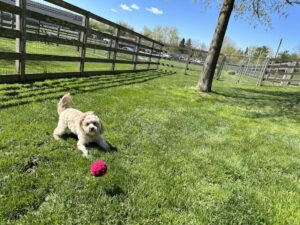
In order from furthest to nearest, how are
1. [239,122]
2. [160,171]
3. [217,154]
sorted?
[239,122] < [217,154] < [160,171]

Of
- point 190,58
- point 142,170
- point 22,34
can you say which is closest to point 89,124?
point 142,170

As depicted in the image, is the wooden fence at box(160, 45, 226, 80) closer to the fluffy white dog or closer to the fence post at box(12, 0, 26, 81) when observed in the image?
the fence post at box(12, 0, 26, 81)

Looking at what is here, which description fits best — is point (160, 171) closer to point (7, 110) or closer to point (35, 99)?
point (7, 110)

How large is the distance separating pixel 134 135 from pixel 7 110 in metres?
2.31

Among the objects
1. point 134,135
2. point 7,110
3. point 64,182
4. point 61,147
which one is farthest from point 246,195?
point 7,110

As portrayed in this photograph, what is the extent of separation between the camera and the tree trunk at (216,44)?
295 inches

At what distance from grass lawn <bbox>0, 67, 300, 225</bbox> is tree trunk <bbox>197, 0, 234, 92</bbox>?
13.0 ft

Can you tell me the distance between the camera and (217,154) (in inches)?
127

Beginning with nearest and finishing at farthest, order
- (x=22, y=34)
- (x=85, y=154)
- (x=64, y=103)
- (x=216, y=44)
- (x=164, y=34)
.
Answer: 1. (x=85, y=154)
2. (x=64, y=103)
3. (x=22, y=34)
4. (x=216, y=44)
5. (x=164, y=34)

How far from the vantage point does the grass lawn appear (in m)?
1.83

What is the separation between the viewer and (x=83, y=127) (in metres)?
2.62

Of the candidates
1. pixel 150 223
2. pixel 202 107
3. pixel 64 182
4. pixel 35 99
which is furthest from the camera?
pixel 202 107

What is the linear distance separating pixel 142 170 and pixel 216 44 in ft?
23.0

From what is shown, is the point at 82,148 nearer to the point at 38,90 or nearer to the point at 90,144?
the point at 90,144
